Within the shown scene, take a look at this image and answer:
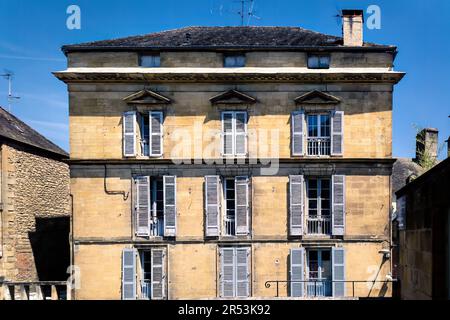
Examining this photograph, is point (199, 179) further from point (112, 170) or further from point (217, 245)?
point (112, 170)

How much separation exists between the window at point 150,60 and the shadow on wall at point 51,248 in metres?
7.25

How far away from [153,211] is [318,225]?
5.81m

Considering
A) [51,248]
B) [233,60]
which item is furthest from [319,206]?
[51,248]

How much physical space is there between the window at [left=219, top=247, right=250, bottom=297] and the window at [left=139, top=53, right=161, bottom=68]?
→ 6950 millimetres

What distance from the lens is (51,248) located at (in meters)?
13.0

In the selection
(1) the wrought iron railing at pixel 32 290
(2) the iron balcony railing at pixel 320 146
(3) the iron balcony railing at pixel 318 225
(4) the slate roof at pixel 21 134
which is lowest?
(1) the wrought iron railing at pixel 32 290

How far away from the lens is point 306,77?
1093 centimetres

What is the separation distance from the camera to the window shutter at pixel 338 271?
10.7 metres

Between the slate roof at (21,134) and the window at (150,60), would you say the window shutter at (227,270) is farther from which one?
the slate roof at (21,134)

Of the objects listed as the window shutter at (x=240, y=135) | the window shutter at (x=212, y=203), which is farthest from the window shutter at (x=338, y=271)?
the window shutter at (x=240, y=135)

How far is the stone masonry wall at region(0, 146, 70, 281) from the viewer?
1124 centimetres

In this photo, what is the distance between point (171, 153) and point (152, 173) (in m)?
0.98

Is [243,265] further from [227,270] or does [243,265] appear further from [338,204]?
[338,204]

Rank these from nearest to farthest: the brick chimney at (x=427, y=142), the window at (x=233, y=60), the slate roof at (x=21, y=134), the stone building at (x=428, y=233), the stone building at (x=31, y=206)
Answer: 1. the stone building at (x=428, y=233)
2. the brick chimney at (x=427, y=142)
3. the window at (x=233, y=60)
4. the stone building at (x=31, y=206)
5. the slate roof at (x=21, y=134)
